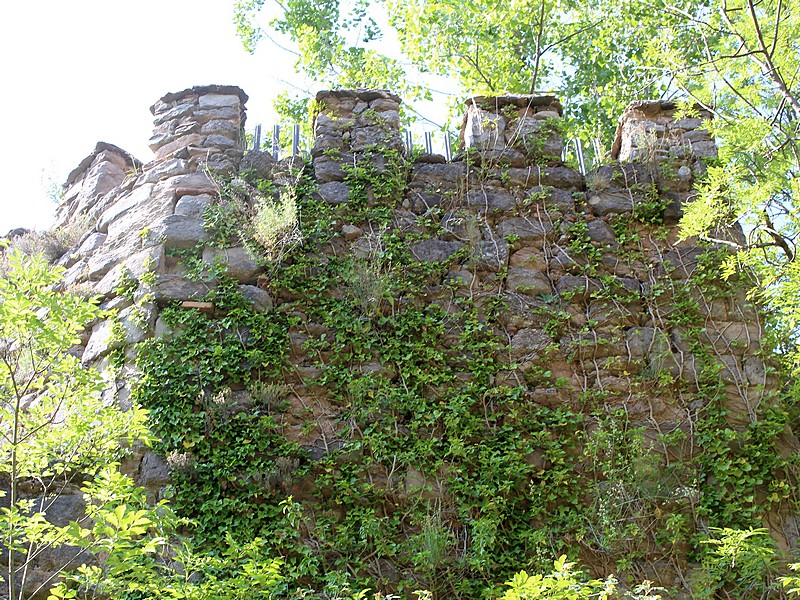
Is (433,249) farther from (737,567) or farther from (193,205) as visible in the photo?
(737,567)

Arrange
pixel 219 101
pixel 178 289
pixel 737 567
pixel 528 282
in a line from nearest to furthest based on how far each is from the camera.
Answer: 1. pixel 737 567
2. pixel 178 289
3. pixel 528 282
4. pixel 219 101

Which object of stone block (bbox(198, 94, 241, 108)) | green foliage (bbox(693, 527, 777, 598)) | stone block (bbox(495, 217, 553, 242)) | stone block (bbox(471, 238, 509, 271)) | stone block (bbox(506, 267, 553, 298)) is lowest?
green foliage (bbox(693, 527, 777, 598))

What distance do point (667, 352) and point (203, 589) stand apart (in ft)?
11.4

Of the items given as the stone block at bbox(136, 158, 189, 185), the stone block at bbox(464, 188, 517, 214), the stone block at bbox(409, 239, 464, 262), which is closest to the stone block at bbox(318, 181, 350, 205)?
the stone block at bbox(409, 239, 464, 262)

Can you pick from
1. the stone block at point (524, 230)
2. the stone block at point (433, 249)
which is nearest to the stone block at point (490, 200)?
the stone block at point (524, 230)

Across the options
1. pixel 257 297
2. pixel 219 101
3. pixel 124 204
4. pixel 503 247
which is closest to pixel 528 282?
pixel 503 247

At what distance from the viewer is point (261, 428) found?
16.9 ft

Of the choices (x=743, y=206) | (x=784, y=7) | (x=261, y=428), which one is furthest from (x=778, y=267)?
(x=261, y=428)

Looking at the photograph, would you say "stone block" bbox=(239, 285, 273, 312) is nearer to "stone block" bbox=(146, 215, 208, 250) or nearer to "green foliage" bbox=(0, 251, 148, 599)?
"stone block" bbox=(146, 215, 208, 250)

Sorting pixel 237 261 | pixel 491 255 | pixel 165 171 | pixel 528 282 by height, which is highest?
pixel 165 171

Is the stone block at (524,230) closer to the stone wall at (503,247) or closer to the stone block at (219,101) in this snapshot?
the stone wall at (503,247)

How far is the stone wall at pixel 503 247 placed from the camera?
18.3ft

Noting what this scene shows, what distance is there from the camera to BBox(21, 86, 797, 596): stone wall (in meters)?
5.57

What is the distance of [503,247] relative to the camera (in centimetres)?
612
